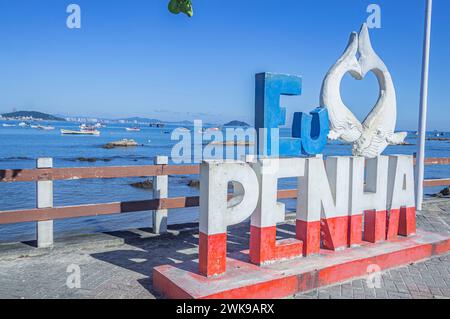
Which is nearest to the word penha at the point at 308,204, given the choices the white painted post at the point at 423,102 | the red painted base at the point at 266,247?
the red painted base at the point at 266,247

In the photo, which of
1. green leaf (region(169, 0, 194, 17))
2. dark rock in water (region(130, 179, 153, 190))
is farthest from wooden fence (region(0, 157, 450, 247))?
dark rock in water (region(130, 179, 153, 190))

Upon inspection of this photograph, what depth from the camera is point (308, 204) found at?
200 inches

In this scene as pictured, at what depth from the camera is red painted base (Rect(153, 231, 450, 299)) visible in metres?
4.06

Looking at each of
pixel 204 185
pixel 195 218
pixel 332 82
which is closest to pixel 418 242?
pixel 332 82

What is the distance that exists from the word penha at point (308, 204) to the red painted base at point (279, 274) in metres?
0.15

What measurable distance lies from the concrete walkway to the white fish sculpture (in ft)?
6.74

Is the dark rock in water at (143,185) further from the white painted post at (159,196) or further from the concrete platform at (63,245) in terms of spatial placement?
the concrete platform at (63,245)

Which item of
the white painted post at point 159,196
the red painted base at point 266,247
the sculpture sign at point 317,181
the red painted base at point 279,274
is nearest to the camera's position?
the red painted base at point 279,274

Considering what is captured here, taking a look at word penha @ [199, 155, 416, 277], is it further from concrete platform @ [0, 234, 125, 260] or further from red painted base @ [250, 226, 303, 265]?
concrete platform @ [0, 234, 125, 260]

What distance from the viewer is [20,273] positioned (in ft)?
16.1

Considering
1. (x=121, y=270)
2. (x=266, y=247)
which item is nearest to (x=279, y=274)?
(x=266, y=247)

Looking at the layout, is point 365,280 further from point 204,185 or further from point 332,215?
point 204,185

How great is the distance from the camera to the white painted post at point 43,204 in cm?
585
